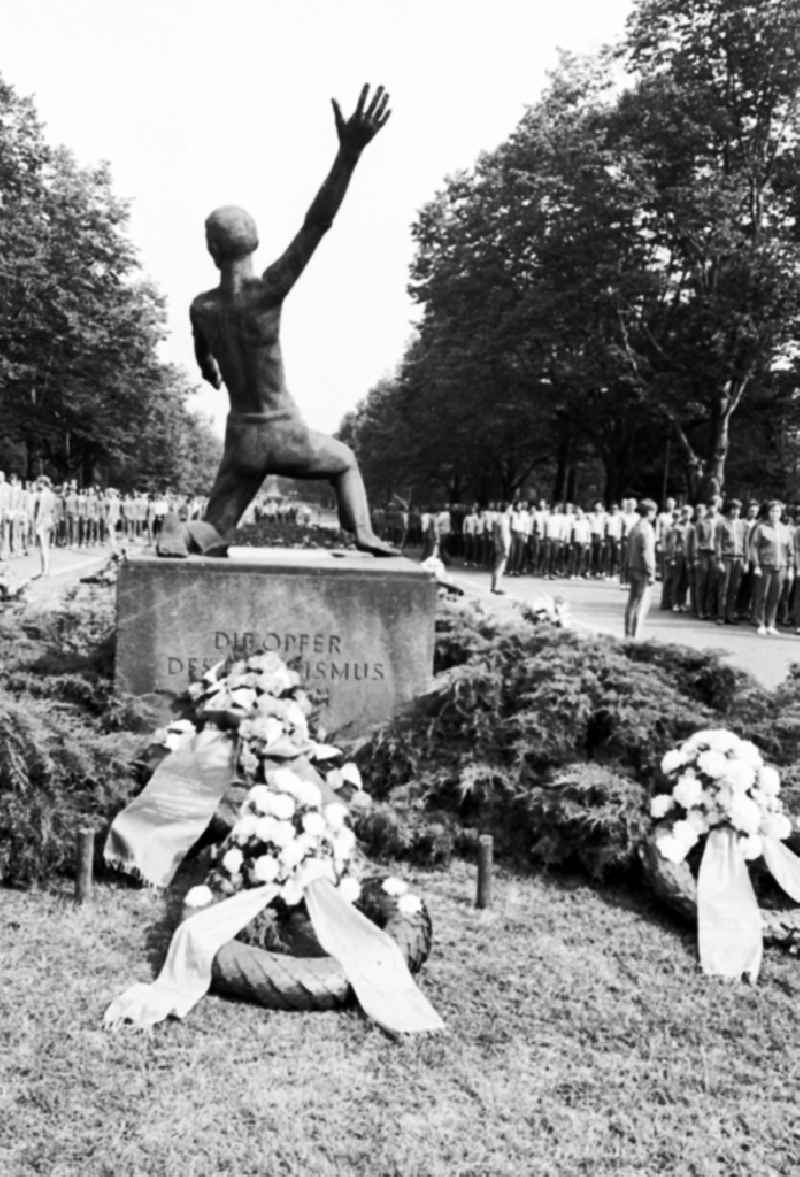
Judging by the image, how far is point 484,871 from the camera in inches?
218

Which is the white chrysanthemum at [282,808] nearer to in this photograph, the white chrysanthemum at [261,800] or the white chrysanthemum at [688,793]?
the white chrysanthemum at [261,800]

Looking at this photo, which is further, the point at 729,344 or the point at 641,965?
the point at 729,344

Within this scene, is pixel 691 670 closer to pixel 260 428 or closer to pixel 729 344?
pixel 260 428

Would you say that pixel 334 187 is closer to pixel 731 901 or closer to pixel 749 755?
pixel 749 755

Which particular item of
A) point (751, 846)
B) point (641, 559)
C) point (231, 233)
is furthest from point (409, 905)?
point (641, 559)

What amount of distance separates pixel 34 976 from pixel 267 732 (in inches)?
70.7

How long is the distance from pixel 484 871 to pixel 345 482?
3.29 metres

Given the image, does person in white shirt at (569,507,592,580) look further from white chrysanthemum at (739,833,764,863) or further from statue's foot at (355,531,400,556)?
white chrysanthemum at (739,833,764,863)

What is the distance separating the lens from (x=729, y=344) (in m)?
31.7

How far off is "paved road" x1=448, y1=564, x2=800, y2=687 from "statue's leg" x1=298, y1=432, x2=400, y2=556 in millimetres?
2676

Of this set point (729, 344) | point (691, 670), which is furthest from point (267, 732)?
point (729, 344)

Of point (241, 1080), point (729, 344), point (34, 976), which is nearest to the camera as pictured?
point (241, 1080)

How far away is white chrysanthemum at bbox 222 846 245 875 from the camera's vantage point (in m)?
4.83

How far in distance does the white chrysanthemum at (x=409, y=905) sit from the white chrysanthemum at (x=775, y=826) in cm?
182
